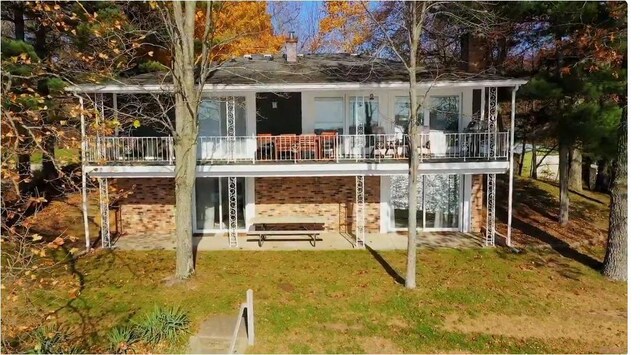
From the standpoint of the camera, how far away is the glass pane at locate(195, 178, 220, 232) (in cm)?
1405

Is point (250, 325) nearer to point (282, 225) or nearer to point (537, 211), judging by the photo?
point (282, 225)

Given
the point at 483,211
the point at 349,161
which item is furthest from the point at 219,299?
the point at 483,211

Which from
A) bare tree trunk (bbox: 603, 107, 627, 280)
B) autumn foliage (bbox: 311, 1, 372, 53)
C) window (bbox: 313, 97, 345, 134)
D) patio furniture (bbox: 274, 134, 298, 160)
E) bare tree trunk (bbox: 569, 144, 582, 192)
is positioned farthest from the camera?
autumn foliage (bbox: 311, 1, 372, 53)

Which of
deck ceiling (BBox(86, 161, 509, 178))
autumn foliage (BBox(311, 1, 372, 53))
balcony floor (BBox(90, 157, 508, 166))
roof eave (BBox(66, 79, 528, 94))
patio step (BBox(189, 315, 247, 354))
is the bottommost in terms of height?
patio step (BBox(189, 315, 247, 354))

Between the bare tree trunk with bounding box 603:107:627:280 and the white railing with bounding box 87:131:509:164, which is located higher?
the white railing with bounding box 87:131:509:164

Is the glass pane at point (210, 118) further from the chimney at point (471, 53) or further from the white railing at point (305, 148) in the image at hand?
the chimney at point (471, 53)

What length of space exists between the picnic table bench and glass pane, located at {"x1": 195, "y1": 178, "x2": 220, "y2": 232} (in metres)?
1.63

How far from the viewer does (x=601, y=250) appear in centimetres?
1210

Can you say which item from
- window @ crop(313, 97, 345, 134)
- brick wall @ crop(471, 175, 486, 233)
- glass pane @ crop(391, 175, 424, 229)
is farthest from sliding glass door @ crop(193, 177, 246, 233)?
brick wall @ crop(471, 175, 486, 233)

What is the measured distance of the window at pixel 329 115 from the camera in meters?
13.9

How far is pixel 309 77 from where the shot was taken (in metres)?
13.0

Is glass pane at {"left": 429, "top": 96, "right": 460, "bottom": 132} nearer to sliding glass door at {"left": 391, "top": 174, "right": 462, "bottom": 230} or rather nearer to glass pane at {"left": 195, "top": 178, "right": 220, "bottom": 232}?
sliding glass door at {"left": 391, "top": 174, "right": 462, "bottom": 230}

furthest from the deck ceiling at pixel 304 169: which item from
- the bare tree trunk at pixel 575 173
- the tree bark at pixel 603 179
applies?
the tree bark at pixel 603 179

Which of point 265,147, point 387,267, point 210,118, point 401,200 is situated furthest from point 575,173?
point 210,118
